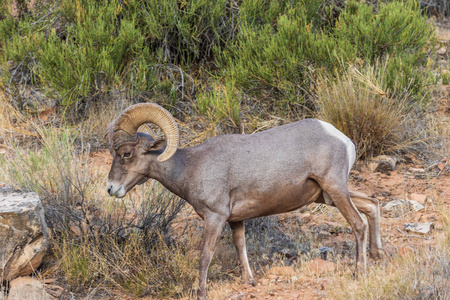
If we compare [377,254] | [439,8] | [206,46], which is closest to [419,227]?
[377,254]

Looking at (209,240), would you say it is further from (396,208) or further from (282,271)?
(396,208)

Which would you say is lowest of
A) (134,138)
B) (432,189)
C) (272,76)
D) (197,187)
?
(432,189)

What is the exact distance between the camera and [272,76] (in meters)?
9.34

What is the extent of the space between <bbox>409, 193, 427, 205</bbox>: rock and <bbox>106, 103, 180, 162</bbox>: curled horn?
4.13 m

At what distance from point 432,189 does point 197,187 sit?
434cm

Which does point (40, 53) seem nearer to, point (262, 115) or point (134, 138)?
point (262, 115)

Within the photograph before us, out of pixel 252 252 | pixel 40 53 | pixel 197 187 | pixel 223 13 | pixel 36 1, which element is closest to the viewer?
pixel 197 187

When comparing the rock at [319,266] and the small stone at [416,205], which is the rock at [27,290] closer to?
the rock at [319,266]

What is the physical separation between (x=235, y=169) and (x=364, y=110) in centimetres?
370

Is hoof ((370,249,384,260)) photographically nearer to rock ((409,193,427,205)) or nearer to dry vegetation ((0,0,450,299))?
dry vegetation ((0,0,450,299))

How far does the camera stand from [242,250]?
5629mm

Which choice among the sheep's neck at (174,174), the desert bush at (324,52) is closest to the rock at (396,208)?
the desert bush at (324,52)

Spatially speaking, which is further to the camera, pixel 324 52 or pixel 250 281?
pixel 324 52

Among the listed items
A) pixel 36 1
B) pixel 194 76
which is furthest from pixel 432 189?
pixel 36 1
